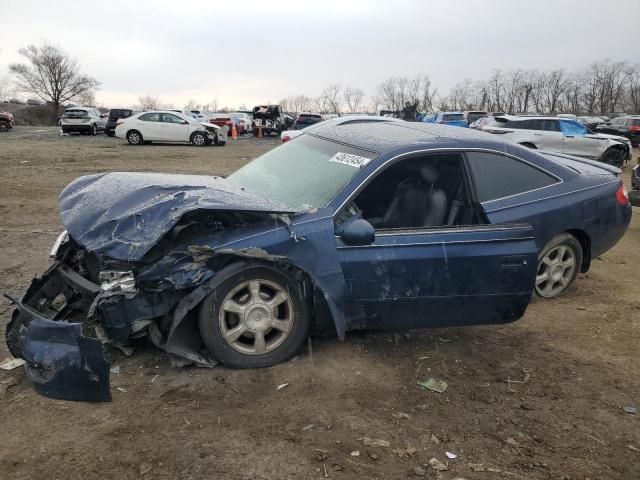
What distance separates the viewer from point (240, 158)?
62.4ft

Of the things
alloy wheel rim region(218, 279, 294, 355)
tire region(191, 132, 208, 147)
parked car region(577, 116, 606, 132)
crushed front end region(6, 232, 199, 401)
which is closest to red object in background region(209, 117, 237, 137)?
tire region(191, 132, 208, 147)

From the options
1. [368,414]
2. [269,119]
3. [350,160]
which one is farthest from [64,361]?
[269,119]

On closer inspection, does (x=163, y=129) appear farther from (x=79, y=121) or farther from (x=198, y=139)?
(x=79, y=121)

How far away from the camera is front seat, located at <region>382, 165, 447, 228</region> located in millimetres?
4223

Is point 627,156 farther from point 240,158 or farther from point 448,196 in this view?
point 448,196

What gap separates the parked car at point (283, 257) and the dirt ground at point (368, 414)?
216 mm

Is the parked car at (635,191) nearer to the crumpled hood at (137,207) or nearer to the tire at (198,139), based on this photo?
the crumpled hood at (137,207)

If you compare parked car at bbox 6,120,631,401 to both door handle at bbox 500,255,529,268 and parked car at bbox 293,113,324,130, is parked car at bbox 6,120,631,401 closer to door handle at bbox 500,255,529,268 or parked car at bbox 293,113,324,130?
door handle at bbox 500,255,529,268

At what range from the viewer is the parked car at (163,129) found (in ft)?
77.8

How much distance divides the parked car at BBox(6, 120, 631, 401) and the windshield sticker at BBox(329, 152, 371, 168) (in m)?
0.03

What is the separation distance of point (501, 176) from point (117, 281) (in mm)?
3025

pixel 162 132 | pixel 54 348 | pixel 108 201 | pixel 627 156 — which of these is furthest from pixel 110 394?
pixel 162 132

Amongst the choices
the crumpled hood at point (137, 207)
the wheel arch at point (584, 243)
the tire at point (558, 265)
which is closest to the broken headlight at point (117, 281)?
the crumpled hood at point (137, 207)

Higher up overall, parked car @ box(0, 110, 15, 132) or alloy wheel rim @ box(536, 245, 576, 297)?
parked car @ box(0, 110, 15, 132)
